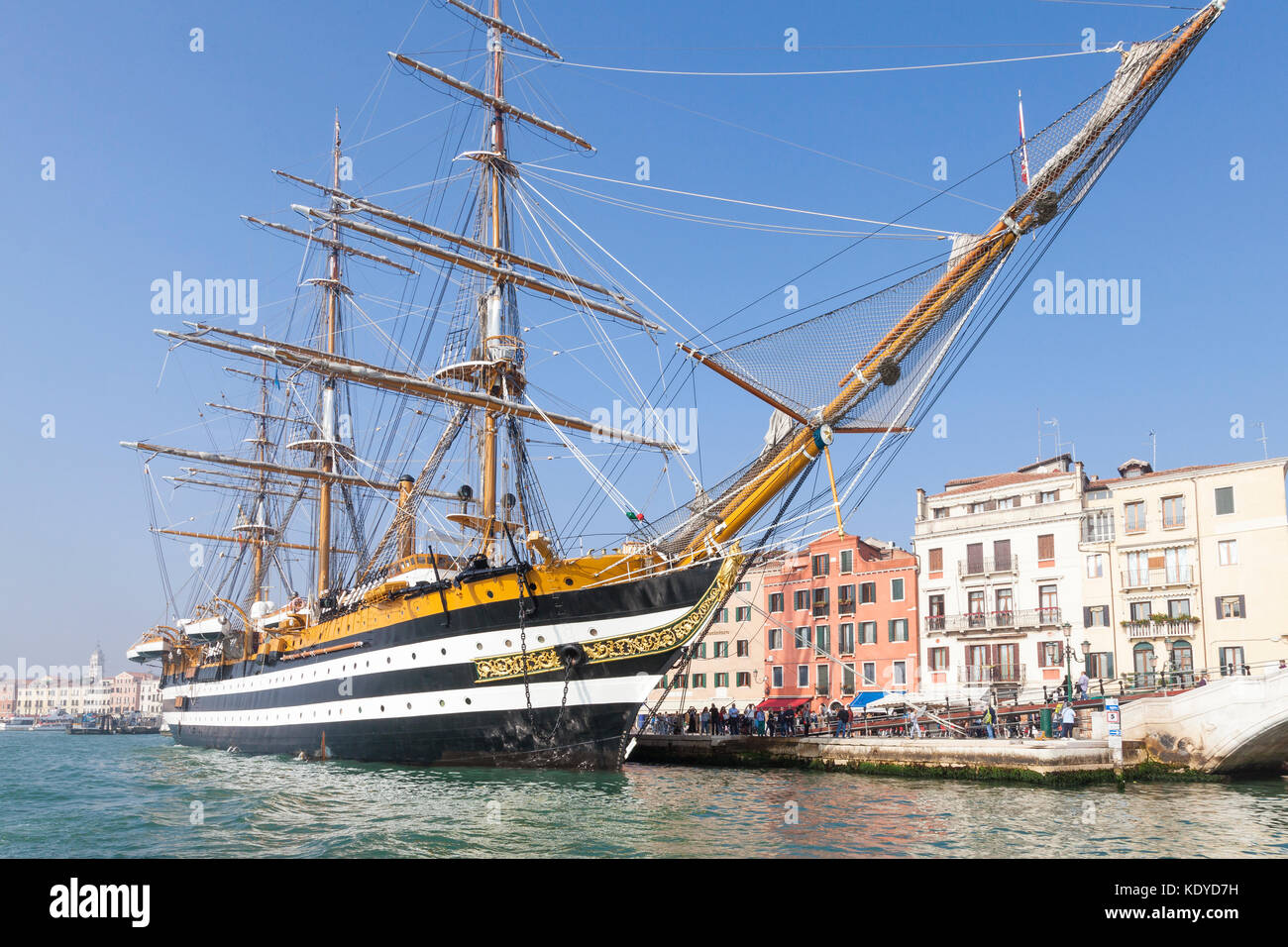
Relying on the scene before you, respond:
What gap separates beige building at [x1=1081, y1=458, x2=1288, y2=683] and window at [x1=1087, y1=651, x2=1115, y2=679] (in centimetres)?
27

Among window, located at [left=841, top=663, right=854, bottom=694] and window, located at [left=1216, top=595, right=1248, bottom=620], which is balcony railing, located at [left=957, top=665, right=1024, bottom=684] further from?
window, located at [left=1216, top=595, right=1248, bottom=620]

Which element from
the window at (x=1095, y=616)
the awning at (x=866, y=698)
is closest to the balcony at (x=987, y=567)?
the window at (x=1095, y=616)

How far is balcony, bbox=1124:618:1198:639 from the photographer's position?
39875 millimetres

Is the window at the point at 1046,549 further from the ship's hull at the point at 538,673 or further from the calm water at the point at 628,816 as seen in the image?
the ship's hull at the point at 538,673

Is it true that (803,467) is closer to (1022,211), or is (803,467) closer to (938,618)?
(1022,211)

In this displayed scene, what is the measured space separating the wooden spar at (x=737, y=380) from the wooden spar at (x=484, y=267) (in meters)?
13.3

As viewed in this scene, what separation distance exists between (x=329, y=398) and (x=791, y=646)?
28.5 m

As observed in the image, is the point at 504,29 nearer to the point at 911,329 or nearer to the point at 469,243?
the point at 469,243

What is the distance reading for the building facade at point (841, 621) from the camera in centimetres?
4962

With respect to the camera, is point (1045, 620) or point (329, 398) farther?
point (329, 398)

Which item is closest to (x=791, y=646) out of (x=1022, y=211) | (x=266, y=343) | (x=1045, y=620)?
(x=1045, y=620)

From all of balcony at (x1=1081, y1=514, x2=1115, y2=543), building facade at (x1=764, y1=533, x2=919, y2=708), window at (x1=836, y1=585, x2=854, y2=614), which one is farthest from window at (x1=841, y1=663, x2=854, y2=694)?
balcony at (x1=1081, y1=514, x2=1115, y2=543)
